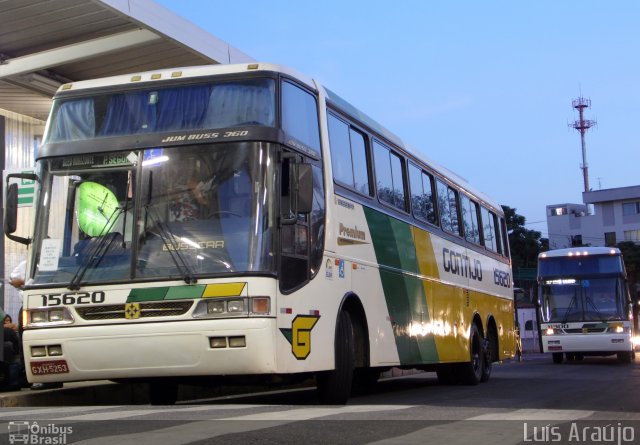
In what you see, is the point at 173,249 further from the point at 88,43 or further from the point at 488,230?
the point at 488,230

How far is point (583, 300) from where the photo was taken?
27.9 metres

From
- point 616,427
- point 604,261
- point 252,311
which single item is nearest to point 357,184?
point 252,311

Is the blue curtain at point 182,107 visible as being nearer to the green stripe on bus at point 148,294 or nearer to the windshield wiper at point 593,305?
the green stripe on bus at point 148,294

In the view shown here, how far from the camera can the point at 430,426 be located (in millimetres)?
6988

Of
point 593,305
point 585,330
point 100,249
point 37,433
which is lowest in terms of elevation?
point 37,433

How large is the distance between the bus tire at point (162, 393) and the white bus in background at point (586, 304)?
749 inches

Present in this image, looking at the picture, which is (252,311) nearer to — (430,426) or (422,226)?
(430,426)

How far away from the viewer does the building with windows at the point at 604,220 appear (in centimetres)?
7619

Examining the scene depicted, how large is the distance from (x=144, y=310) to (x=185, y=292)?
18.6 inches

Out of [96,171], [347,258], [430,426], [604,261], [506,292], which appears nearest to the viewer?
[430,426]

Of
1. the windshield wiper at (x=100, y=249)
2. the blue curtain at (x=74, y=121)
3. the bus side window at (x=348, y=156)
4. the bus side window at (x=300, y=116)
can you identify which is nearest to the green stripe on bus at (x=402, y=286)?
the bus side window at (x=348, y=156)

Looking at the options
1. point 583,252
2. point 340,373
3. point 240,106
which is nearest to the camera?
point 240,106

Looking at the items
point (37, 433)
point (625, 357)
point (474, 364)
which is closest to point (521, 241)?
point (625, 357)

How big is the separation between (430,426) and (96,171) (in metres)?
4.47
